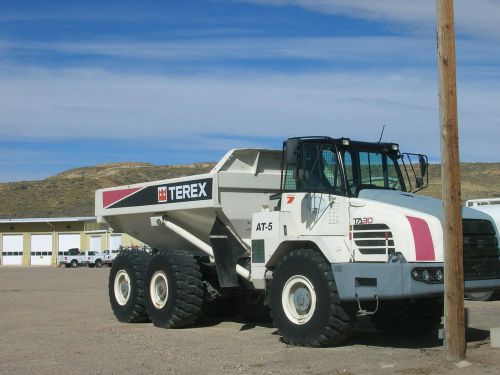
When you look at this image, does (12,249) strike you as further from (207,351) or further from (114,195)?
(207,351)

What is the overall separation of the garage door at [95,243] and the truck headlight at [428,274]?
5696 centimetres

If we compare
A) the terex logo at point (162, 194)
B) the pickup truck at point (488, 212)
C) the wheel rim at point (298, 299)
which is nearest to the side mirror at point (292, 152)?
the wheel rim at point (298, 299)

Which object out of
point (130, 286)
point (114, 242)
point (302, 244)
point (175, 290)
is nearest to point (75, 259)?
point (114, 242)

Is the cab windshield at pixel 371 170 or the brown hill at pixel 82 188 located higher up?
the brown hill at pixel 82 188

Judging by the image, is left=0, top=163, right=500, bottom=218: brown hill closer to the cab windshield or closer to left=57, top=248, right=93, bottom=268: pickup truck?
left=57, top=248, right=93, bottom=268: pickup truck

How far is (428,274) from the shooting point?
9.84 meters

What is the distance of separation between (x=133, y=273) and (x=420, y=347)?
6082 mm

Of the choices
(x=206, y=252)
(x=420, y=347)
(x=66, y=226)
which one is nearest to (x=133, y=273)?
(x=206, y=252)

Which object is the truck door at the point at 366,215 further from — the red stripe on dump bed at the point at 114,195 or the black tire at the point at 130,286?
the red stripe on dump bed at the point at 114,195

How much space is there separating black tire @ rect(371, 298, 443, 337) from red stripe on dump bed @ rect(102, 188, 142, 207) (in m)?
5.85

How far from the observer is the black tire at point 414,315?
12180 millimetres

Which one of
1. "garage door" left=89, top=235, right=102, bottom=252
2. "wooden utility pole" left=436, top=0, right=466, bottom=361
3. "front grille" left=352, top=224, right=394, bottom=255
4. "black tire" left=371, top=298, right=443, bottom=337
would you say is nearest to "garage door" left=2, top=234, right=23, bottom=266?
"garage door" left=89, top=235, right=102, bottom=252

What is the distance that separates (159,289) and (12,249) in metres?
59.6

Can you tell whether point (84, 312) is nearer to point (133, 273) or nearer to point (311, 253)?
point (133, 273)
